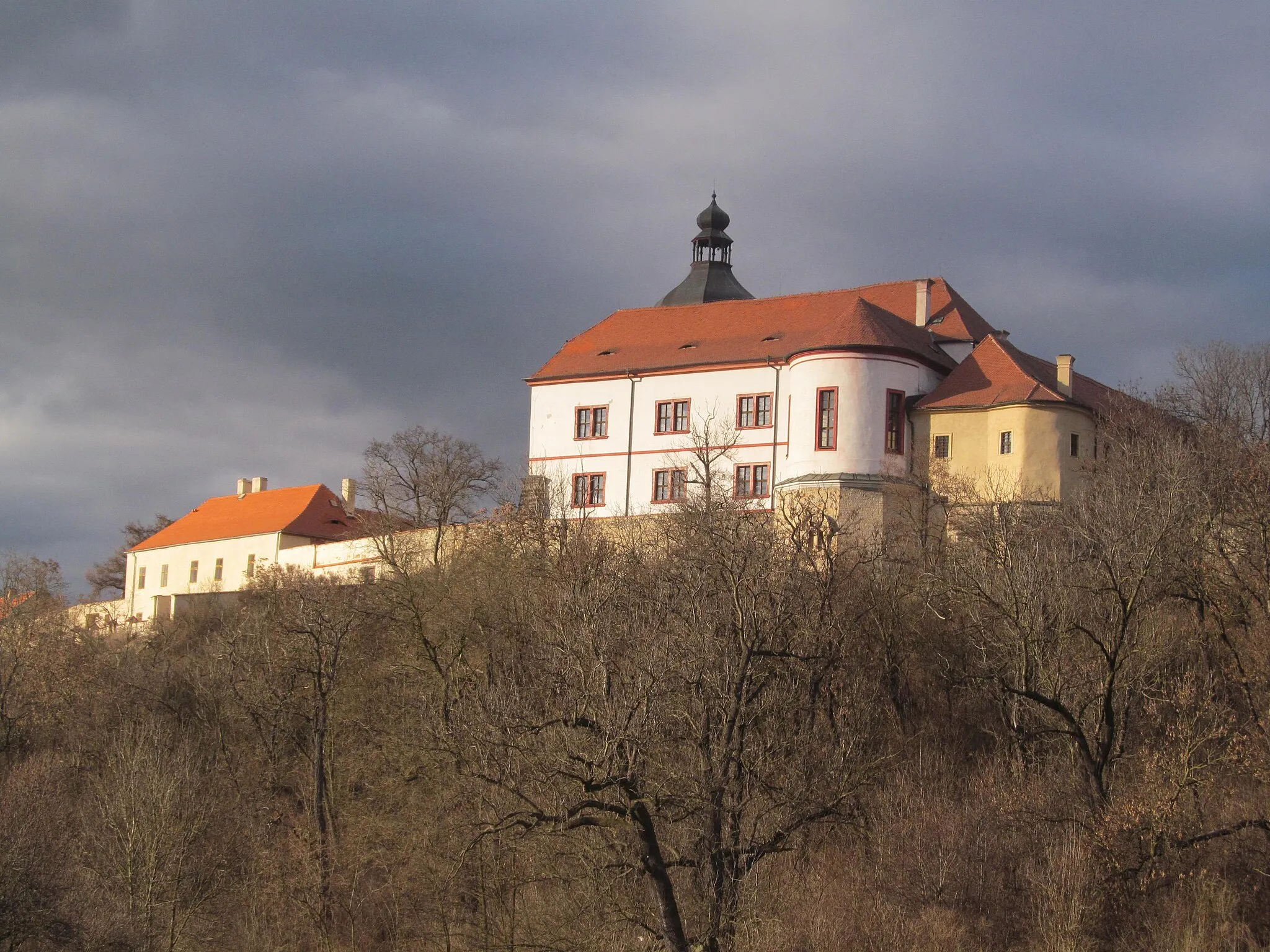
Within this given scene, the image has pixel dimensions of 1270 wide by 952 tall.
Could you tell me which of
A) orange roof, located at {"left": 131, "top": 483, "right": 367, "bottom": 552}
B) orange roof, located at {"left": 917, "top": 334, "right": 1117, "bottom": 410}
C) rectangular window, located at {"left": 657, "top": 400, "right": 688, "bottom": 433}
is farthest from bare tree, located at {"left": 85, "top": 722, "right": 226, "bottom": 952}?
orange roof, located at {"left": 131, "top": 483, "right": 367, "bottom": 552}

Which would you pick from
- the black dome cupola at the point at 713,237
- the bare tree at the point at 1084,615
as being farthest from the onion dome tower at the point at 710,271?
the bare tree at the point at 1084,615

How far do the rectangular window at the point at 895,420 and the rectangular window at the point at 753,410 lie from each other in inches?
161

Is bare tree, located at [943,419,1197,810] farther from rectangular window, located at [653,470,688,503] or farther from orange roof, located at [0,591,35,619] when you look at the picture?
orange roof, located at [0,591,35,619]

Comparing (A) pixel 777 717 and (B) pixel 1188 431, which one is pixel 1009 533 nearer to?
(A) pixel 777 717

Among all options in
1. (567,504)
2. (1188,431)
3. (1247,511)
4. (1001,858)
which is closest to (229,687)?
(567,504)

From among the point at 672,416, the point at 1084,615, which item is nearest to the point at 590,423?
the point at 672,416

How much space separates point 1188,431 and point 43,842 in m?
31.7

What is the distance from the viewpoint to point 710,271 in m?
68.7

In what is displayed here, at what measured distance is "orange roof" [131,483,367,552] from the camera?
6588cm

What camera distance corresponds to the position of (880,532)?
140 ft

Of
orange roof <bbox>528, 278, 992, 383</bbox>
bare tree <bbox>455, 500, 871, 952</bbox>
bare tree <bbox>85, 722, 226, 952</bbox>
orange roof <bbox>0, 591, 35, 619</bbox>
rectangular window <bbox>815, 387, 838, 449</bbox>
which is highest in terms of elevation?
orange roof <bbox>528, 278, 992, 383</bbox>

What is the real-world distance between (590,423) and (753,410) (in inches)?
230

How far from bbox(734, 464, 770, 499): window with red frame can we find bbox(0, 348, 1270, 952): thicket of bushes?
669 centimetres

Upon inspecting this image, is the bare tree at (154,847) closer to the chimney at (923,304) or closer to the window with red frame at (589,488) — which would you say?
the window with red frame at (589,488)
